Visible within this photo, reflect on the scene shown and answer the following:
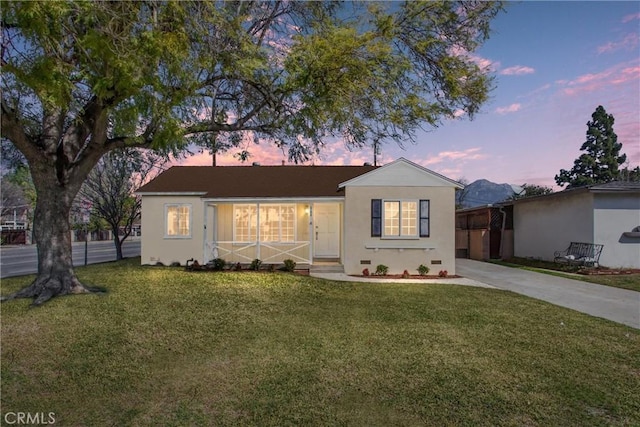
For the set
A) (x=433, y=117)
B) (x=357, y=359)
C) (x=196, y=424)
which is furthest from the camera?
(x=433, y=117)

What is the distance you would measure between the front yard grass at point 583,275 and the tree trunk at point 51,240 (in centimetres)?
1566

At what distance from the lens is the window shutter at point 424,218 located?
13.3m

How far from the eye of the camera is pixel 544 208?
1803 cm

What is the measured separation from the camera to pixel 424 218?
13289 millimetres

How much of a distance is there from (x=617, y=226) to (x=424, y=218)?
8483 millimetres

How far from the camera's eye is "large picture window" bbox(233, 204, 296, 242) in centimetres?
1571

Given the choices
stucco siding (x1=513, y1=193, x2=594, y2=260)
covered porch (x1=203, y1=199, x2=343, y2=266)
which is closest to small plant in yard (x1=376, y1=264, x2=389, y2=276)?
covered porch (x1=203, y1=199, x2=343, y2=266)

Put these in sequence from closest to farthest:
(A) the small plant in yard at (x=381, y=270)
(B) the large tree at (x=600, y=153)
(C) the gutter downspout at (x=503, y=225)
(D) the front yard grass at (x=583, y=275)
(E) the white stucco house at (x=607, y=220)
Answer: (D) the front yard grass at (x=583, y=275) → (A) the small plant in yard at (x=381, y=270) → (E) the white stucco house at (x=607, y=220) → (C) the gutter downspout at (x=503, y=225) → (B) the large tree at (x=600, y=153)

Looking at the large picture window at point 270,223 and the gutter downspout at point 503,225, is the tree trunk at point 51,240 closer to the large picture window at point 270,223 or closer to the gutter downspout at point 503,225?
the large picture window at point 270,223

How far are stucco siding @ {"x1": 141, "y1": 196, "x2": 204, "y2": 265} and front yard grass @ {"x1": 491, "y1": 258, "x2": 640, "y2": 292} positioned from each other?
1448 centimetres

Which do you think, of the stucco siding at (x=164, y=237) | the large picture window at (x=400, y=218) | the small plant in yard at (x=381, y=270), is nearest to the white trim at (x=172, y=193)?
the stucco siding at (x=164, y=237)

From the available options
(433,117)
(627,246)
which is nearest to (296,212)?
(433,117)

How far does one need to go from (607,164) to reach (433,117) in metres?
40.4

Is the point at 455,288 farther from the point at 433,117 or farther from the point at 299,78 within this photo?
the point at 299,78
